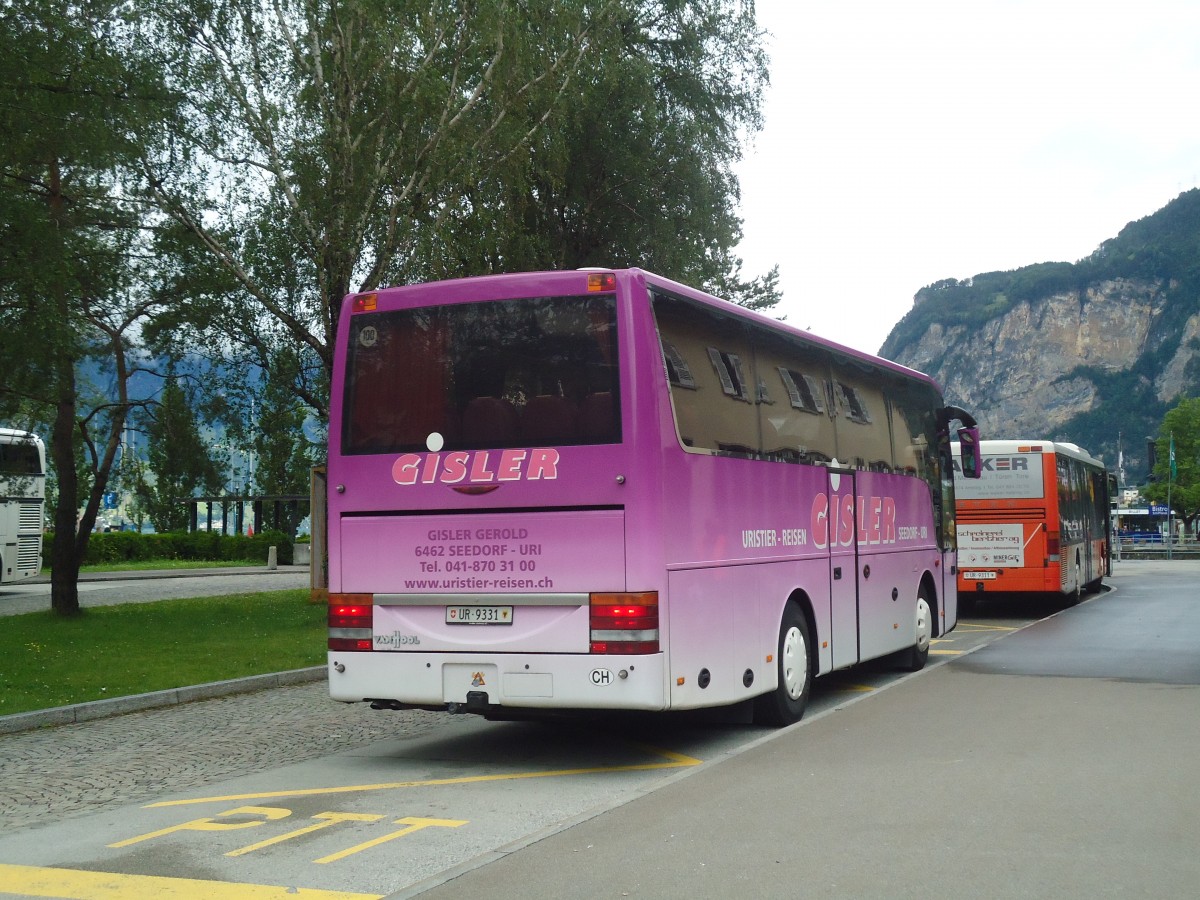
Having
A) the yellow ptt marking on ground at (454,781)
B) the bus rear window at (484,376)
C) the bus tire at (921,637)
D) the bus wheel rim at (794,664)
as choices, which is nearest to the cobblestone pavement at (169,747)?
the yellow ptt marking on ground at (454,781)

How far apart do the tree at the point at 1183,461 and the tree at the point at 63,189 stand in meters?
90.0

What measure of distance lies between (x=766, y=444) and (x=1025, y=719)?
2.94 metres

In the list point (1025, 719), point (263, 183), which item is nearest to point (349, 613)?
point (1025, 719)

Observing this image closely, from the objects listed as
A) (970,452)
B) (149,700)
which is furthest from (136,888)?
(970,452)

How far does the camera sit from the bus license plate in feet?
30.1

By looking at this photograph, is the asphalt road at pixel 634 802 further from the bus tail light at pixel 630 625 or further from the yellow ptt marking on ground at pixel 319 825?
the bus tail light at pixel 630 625

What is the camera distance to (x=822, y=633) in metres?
11.8

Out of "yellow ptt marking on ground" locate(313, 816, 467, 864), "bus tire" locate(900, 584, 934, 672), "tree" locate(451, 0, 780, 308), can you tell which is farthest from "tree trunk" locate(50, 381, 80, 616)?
"yellow ptt marking on ground" locate(313, 816, 467, 864)

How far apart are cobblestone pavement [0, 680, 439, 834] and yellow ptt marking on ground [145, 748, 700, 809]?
1.83ft

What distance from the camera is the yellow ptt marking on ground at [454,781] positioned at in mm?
8297

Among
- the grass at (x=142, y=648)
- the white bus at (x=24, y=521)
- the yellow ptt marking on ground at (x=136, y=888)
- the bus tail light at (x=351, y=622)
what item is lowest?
the yellow ptt marking on ground at (x=136, y=888)

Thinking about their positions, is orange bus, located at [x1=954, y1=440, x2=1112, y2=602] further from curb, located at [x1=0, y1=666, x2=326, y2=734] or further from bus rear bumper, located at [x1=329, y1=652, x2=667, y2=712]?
bus rear bumper, located at [x1=329, y1=652, x2=667, y2=712]

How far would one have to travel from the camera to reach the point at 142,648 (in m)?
16.9

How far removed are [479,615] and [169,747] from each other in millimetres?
2887
